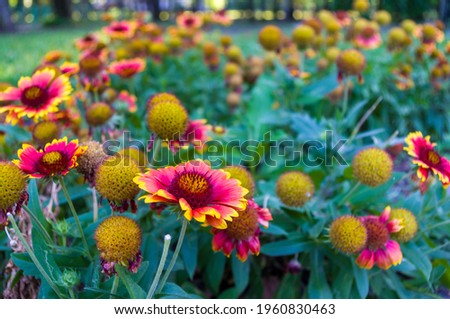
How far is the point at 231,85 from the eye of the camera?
8.35ft

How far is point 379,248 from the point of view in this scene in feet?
3.88

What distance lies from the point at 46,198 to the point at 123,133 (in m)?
0.32

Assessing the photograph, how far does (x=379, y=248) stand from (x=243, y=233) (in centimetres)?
35

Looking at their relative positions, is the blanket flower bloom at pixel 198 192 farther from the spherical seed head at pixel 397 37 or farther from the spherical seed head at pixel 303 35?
the spherical seed head at pixel 397 37

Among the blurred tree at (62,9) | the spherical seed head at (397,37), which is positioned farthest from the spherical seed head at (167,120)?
the blurred tree at (62,9)

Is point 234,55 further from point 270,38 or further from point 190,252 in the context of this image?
point 190,252

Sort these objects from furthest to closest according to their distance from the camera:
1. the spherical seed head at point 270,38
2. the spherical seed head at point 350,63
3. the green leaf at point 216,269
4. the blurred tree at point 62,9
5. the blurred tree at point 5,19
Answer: the blurred tree at point 62,9 < the blurred tree at point 5,19 < the spherical seed head at point 270,38 < the spherical seed head at point 350,63 < the green leaf at point 216,269

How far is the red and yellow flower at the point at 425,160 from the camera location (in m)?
1.19

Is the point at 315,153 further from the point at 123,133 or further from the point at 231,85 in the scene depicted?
the point at 231,85

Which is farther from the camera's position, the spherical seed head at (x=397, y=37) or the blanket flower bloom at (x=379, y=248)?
the spherical seed head at (x=397, y=37)

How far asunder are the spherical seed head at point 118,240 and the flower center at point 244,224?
0.23m

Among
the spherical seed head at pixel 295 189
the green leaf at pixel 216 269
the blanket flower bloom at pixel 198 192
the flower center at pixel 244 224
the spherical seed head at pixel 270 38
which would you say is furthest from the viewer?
the spherical seed head at pixel 270 38

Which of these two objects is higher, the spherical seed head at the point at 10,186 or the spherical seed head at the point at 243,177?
the spherical seed head at the point at 10,186
